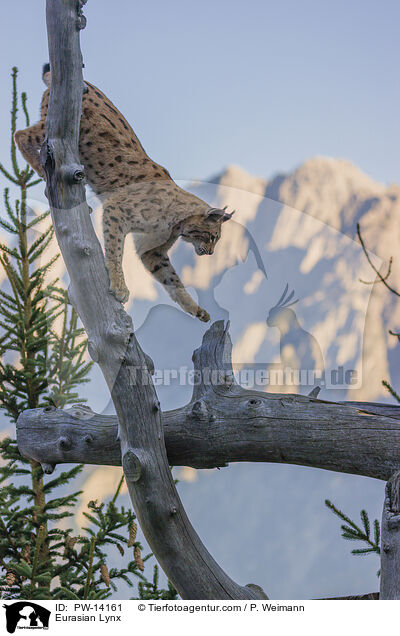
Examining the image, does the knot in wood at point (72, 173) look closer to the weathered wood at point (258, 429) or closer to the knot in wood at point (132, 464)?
the weathered wood at point (258, 429)

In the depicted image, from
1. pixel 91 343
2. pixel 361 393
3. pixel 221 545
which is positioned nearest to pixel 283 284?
pixel 361 393

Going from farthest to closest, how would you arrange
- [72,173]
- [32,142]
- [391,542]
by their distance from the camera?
[32,142] < [72,173] < [391,542]

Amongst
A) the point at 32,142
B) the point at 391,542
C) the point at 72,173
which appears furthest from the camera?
the point at 32,142

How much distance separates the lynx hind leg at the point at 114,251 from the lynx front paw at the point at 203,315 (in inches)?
8.1

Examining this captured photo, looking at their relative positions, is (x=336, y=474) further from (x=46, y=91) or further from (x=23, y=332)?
(x=46, y=91)

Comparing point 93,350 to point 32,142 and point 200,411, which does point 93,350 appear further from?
point 32,142

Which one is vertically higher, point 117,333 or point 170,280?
point 170,280

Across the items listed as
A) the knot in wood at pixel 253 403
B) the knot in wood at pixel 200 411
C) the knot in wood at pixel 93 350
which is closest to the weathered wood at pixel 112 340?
the knot in wood at pixel 93 350

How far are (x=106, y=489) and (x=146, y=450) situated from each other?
21.9 inches

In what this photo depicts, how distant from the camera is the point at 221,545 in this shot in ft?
5.34

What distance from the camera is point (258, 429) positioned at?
152 cm

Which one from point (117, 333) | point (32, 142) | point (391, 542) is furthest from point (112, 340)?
point (391, 542)
